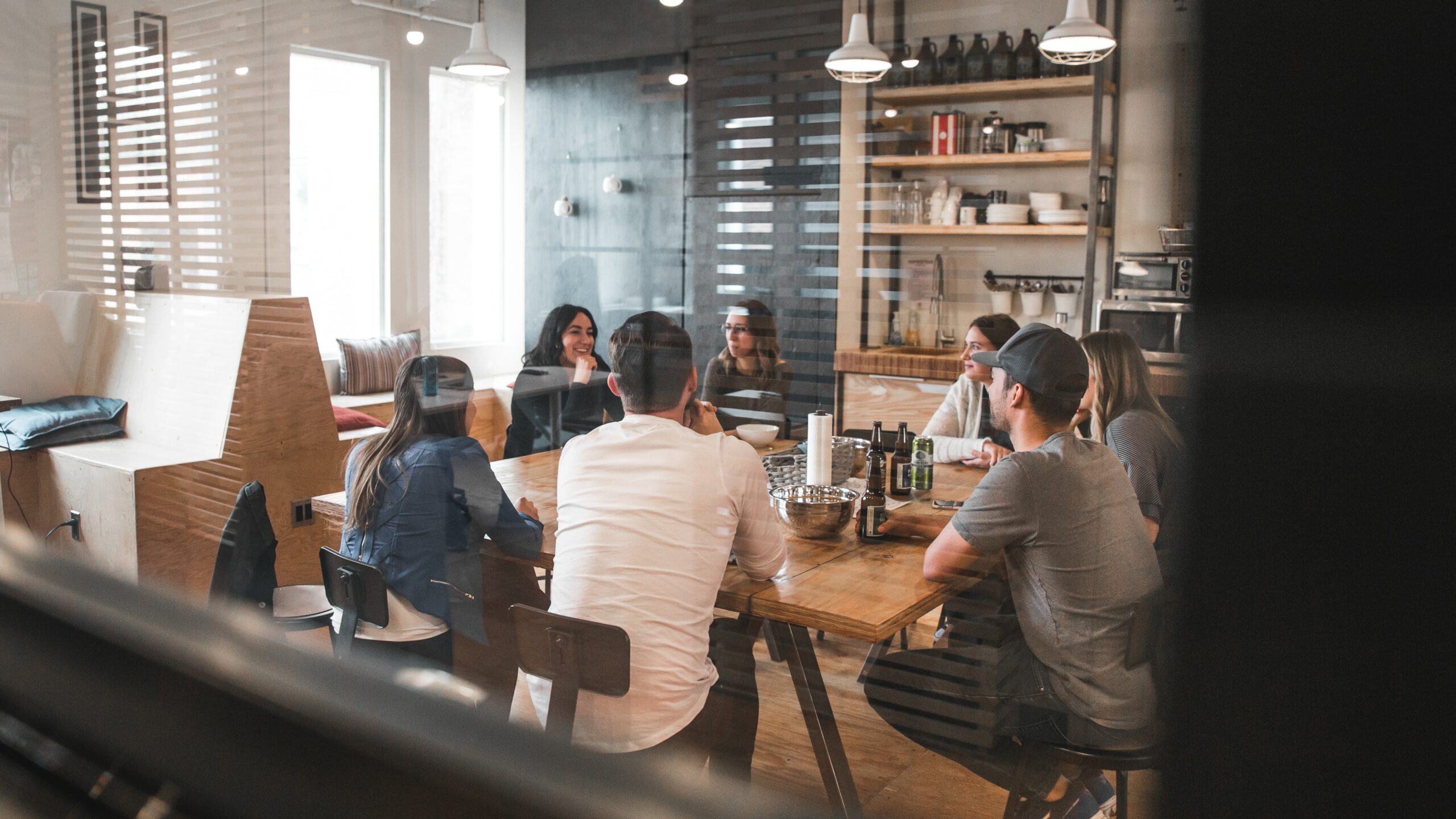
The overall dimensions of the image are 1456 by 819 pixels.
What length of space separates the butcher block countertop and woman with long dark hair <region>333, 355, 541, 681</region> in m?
0.37

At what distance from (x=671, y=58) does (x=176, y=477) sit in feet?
2.54

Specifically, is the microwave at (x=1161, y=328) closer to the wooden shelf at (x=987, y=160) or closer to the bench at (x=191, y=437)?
the wooden shelf at (x=987, y=160)

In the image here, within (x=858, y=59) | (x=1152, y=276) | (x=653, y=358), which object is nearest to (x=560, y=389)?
(x=653, y=358)

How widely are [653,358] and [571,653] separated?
338 millimetres

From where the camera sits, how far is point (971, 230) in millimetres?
621

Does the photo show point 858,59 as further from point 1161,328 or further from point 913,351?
point 1161,328

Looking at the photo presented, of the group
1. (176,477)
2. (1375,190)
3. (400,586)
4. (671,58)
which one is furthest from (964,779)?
(176,477)

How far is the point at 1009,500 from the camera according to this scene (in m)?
0.67

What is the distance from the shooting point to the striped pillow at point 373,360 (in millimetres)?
914

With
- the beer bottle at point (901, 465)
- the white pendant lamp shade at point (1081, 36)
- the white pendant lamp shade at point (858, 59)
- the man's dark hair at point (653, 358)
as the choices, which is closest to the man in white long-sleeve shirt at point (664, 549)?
the man's dark hair at point (653, 358)

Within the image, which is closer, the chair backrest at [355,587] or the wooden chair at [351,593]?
the wooden chair at [351,593]

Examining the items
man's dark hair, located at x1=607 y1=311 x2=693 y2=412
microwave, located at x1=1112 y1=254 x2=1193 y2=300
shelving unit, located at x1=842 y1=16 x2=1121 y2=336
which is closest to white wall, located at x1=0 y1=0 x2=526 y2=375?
man's dark hair, located at x1=607 y1=311 x2=693 y2=412

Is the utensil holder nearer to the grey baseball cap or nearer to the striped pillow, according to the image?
the grey baseball cap

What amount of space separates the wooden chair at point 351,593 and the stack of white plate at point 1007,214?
1.69ft
